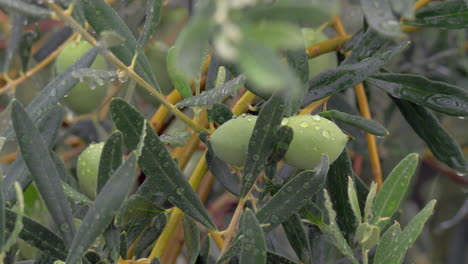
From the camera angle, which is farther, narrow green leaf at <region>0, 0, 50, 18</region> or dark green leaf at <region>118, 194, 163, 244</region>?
dark green leaf at <region>118, 194, 163, 244</region>

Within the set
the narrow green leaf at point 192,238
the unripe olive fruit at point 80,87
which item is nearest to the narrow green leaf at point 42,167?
the narrow green leaf at point 192,238

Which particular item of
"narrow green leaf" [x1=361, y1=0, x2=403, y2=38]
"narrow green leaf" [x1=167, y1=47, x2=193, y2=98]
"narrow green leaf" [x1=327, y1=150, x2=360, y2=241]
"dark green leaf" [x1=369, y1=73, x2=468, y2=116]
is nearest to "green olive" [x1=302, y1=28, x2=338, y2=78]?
"dark green leaf" [x1=369, y1=73, x2=468, y2=116]

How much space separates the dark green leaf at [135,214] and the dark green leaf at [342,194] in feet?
0.83

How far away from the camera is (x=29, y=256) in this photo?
1074 millimetres

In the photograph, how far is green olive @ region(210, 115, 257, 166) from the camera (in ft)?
2.55

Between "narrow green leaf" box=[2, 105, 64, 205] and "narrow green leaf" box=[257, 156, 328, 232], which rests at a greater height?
"narrow green leaf" box=[2, 105, 64, 205]

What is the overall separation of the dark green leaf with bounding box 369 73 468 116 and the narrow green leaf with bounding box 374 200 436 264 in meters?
0.23

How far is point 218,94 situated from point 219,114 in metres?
0.11

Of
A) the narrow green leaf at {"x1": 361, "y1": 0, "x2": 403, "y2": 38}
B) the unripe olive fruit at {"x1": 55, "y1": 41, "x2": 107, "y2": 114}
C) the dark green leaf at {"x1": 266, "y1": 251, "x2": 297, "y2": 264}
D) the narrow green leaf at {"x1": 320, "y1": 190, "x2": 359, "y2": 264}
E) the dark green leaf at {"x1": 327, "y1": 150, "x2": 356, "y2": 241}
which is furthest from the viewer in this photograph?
the unripe olive fruit at {"x1": 55, "y1": 41, "x2": 107, "y2": 114}

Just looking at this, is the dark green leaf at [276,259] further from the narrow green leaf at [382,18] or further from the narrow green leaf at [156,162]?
the narrow green leaf at [382,18]

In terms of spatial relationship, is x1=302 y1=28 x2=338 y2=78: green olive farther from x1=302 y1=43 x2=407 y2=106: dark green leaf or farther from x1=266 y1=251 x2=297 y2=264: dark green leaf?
x1=266 y1=251 x2=297 y2=264: dark green leaf

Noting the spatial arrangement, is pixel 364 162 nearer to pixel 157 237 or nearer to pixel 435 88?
pixel 435 88

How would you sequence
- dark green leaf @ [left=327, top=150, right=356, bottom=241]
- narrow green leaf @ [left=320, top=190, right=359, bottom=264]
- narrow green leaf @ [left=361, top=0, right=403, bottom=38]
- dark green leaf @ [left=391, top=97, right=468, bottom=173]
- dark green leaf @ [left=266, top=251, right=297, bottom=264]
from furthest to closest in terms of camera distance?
1. dark green leaf @ [left=391, top=97, right=468, bottom=173]
2. dark green leaf @ [left=327, top=150, right=356, bottom=241]
3. dark green leaf @ [left=266, top=251, right=297, bottom=264]
4. narrow green leaf @ [left=320, top=190, right=359, bottom=264]
5. narrow green leaf @ [left=361, top=0, right=403, bottom=38]

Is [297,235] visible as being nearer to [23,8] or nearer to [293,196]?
[293,196]
